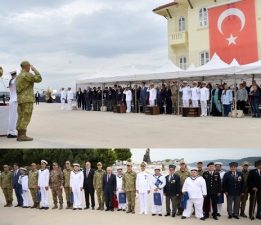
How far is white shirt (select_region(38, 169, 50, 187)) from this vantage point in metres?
9.05

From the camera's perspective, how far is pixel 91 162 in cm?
909

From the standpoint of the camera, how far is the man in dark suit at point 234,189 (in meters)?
8.08

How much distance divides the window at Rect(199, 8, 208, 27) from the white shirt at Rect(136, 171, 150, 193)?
20081mm

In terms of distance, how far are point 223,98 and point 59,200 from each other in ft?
27.5

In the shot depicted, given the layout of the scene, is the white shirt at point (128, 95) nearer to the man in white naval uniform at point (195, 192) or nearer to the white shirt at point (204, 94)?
the white shirt at point (204, 94)

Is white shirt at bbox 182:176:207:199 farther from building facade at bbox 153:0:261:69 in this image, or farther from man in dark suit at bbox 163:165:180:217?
building facade at bbox 153:0:261:69

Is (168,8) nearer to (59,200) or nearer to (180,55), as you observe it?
(180,55)

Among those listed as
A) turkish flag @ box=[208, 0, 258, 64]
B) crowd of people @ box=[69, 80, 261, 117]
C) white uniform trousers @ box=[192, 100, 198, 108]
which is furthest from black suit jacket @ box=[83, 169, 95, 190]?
→ turkish flag @ box=[208, 0, 258, 64]

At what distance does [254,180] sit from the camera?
8047mm

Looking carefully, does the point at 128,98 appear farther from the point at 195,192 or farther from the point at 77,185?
the point at 195,192

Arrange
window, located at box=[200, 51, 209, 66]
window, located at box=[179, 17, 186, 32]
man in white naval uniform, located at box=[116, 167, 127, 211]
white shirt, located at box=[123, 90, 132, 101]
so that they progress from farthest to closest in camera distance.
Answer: window, located at box=[179, 17, 186, 32], window, located at box=[200, 51, 209, 66], white shirt, located at box=[123, 90, 132, 101], man in white naval uniform, located at box=[116, 167, 127, 211]

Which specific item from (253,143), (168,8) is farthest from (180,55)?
(253,143)

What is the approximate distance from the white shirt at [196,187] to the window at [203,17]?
66.9 feet

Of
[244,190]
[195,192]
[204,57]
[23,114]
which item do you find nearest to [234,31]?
[204,57]
